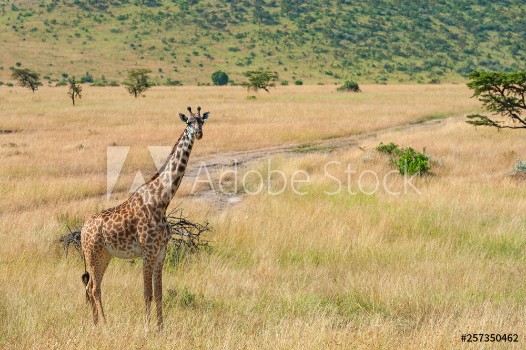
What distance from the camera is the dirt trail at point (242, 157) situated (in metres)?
14.6

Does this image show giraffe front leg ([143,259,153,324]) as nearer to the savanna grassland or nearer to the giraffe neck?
the savanna grassland

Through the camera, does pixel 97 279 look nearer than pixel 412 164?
Yes

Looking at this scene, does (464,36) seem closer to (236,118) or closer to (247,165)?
(236,118)

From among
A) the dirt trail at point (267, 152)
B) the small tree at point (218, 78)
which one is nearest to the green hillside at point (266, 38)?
the small tree at point (218, 78)

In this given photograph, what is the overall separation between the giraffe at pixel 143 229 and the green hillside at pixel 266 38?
83.5 meters

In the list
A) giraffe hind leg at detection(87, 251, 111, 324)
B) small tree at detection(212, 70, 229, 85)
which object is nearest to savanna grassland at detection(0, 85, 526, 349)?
giraffe hind leg at detection(87, 251, 111, 324)

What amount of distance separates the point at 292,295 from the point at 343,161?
12.3 m

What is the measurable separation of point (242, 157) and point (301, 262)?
12.5m

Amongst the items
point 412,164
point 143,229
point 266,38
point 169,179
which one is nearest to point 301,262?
point 169,179

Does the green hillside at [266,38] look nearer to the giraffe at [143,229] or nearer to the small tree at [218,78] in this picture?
the small tree at [218,78]

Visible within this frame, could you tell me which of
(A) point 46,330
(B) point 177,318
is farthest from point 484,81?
(A) point 46,330

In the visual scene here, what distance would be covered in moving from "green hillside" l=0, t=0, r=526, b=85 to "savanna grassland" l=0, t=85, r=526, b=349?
7371 cm

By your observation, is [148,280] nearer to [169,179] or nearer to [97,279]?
[97,279]

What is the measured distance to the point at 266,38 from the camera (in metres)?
112
